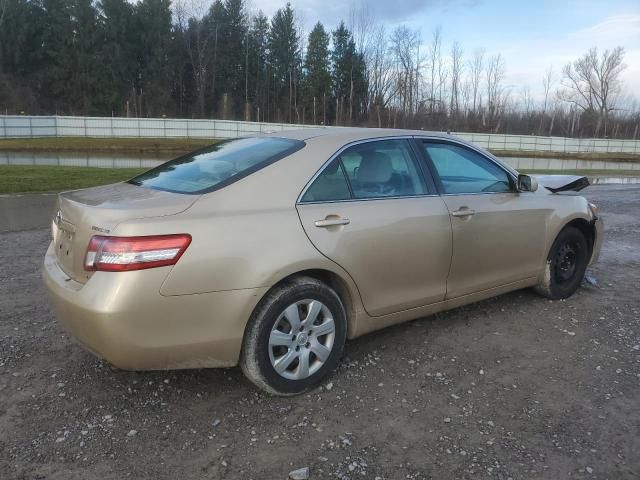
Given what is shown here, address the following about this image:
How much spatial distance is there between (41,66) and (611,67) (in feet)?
256

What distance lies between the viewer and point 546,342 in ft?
13.8

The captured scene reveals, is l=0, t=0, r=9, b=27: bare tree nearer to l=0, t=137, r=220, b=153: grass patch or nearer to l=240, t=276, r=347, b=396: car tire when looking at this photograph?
l=0, t=137, r=220, b=153: grass patch

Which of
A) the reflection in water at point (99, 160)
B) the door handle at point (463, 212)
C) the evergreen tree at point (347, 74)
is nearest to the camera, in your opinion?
the door handle at point (463, 212)

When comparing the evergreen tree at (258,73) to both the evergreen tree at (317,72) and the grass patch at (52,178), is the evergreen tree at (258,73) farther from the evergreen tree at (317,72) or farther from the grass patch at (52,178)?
the grass patch at (52,178)

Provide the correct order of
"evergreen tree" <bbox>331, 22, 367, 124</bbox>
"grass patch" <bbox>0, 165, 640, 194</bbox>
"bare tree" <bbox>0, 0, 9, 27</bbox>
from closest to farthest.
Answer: "grass patch" <bbox>0, 165, 640, 194</bbox> < "bare tree" <bbox>0, 0, 9, 27</bbox> < "evergreen tree" <bbox>331, 22, 367, 124</bbox>

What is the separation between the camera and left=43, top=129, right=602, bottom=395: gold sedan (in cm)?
283

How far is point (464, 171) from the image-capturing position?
14.3 feet

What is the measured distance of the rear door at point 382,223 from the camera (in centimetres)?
338

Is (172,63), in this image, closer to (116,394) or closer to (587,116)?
(587,116)

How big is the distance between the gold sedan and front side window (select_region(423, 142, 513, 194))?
1 cm

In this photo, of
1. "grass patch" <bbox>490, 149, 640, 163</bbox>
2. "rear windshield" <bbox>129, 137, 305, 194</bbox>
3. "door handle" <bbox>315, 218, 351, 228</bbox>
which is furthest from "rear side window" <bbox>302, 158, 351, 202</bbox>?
"grass patch" <bbox>490, 149, 640, 163</bbox>

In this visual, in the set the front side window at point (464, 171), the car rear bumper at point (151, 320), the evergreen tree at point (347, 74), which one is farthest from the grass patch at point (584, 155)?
the car rear bumper at point (151, 320)

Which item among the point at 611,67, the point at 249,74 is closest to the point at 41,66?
the point at 249,74

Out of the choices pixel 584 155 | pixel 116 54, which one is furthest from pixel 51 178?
pixel 116 54
